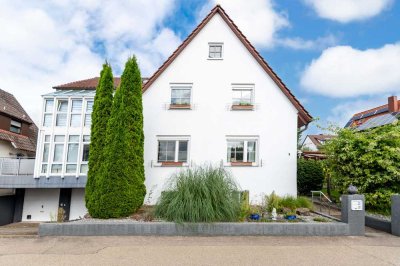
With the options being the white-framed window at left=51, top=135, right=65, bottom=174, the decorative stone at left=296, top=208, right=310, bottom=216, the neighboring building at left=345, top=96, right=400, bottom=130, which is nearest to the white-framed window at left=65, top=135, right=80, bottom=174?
the white-framed window at left=51, top=135, right=65, bottom=174

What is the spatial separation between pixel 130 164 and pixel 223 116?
4.85m

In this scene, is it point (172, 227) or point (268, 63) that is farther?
point (268, 63)

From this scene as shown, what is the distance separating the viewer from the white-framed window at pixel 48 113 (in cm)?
1335

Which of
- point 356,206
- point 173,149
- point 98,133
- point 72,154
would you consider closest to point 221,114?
point 173,149

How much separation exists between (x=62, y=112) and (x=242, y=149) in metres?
9.54

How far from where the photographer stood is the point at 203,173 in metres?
8.10

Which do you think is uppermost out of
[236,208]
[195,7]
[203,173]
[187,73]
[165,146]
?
[195,7]

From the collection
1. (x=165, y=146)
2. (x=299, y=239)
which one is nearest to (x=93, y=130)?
(x=165, y=146)

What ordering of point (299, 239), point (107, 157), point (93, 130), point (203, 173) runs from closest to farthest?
point (299, 239) < point (203, 173) < point (107, 157) < point (93, 130)

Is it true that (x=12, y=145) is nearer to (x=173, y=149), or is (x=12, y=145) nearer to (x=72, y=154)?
(x=72, y=154)

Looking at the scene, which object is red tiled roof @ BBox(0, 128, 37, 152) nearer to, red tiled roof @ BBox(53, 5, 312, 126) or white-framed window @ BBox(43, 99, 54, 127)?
white-framed window @ BBox(43, 99, 54, 127)

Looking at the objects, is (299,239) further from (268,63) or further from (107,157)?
(268,63)

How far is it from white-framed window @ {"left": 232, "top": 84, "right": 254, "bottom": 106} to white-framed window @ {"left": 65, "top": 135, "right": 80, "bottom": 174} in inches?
323

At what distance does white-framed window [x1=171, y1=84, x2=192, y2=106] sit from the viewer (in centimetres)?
1202
